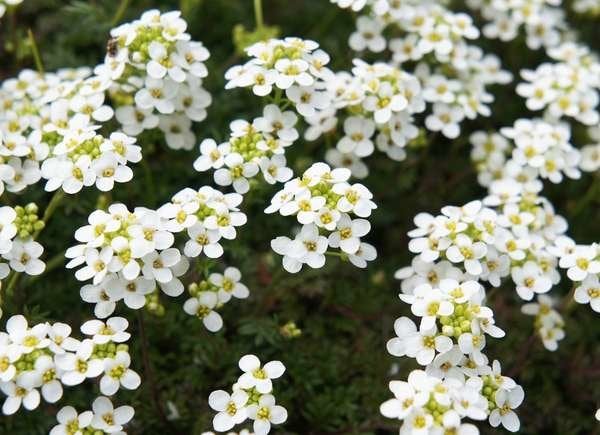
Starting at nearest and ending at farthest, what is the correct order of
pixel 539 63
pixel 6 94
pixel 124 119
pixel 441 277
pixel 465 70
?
pixel 441 277 → pixel 124 119 → pixel 6 94 → pixel 465 70 → pixel 539 63

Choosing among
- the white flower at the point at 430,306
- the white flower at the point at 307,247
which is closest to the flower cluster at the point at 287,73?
the white flower at the point at 307,247

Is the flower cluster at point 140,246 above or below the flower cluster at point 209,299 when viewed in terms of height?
above

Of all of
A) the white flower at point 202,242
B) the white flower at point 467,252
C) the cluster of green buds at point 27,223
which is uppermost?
the cluster of green buds at point 27,223

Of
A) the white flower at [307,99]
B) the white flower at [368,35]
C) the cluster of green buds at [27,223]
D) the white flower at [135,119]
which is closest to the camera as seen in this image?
the cluster of green buds at [27,223]

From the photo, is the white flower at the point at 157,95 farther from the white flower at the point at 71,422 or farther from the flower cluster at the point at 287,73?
the white flower at the point at 71,422

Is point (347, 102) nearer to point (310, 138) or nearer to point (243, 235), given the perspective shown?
point (310, 138)

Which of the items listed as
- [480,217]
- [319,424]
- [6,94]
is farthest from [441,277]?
[6,94]

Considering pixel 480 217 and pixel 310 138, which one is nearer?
pixel 480 217
